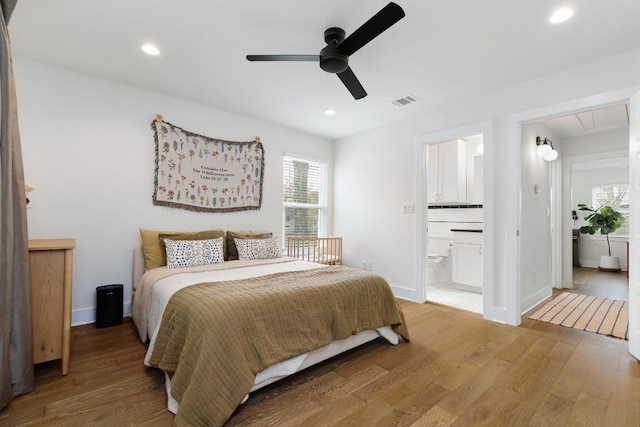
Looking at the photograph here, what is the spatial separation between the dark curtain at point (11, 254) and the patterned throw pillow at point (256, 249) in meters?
1.86

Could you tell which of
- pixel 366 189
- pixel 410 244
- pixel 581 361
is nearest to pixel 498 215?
pixel 410 244

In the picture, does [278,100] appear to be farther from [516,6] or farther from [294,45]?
[516,6]

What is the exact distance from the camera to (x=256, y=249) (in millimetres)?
3477

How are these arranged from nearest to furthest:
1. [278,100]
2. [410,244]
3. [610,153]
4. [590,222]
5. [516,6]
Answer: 1. [516,6]
2. [278,100]
3. [410,244]
4. [610,153]
5. [590,222]


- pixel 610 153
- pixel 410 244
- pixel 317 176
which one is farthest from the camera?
pixel 317 176

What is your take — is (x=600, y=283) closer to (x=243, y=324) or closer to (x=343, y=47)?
(x=343, y=47)

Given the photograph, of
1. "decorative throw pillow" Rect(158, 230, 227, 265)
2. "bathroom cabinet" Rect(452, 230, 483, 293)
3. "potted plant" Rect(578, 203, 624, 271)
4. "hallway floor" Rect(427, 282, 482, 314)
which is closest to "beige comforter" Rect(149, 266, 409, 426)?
"decorative throw pillow" Rect(158, 230, 227, 265)

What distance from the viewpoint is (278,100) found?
3.47m

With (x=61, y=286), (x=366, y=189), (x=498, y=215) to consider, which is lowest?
(x=61, y=286)

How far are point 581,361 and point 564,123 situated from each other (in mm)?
3322

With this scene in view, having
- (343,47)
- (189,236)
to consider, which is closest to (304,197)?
(189,236)

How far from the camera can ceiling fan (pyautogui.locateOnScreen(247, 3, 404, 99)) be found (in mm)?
1712

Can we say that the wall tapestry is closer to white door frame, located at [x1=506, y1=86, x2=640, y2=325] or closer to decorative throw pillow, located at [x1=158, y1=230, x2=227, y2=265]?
decorative throw pillow, located at [x1=158, y1=230, x2=227, y2=265]

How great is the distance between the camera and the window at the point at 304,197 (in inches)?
181
